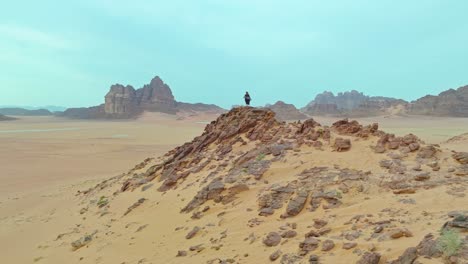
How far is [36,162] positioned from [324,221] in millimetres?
30873

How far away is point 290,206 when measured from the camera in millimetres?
8633

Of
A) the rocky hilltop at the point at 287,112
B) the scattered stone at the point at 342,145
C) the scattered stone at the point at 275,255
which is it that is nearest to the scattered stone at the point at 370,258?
the scattered stone at the point at 275,255

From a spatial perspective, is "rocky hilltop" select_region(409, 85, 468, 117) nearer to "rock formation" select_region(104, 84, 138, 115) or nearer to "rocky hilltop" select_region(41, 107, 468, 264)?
"rock formation" select_region(104, 84, 138, 115)

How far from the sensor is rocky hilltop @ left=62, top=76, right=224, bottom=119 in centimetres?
12403

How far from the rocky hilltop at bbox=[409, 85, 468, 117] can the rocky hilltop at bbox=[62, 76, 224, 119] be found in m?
74.7

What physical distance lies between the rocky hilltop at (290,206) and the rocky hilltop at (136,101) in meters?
112

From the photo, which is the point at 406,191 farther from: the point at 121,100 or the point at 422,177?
the point at 121,100

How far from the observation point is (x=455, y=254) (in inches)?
198

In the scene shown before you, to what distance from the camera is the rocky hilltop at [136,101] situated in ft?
407

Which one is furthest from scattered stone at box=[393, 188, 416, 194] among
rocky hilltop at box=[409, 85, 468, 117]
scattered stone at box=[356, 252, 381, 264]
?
rocky hilltop at box=[409, 85, 468, 117]

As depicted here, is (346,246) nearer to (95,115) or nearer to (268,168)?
(268,168)

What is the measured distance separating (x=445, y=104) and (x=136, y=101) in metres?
90.7

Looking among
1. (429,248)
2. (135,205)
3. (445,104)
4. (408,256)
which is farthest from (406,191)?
(445,104)

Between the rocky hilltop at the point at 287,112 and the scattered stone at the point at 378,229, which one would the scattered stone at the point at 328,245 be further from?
the rocky hilltop at the point at 287,112
